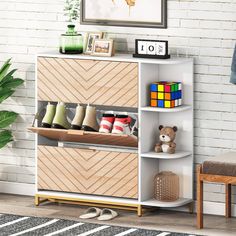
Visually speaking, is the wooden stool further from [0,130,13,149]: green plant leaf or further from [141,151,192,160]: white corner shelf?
[0,130,13,149]: green plant leaf

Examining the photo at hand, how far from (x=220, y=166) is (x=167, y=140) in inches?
23.1

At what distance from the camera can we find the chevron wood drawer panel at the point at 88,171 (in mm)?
6727

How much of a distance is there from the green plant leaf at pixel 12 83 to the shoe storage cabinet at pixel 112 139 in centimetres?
26

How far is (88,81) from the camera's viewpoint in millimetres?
6773

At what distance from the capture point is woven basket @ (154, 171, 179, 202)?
22.1ft

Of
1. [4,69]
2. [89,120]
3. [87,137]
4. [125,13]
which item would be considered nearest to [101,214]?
[87,137]

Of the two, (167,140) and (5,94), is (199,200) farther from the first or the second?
(5,94)

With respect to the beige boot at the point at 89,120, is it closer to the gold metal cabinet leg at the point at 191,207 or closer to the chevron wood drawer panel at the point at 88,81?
the chevron wood drawer panel at the point at 88,81

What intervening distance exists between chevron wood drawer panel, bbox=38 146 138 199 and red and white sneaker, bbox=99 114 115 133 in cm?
16

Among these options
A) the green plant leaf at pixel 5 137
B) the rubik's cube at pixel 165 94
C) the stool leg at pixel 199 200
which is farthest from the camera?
the green plant leaf at pixel 5 137

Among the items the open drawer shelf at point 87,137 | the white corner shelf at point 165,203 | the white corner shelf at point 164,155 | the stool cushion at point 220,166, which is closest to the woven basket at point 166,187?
the white corner shelf at point 165,203

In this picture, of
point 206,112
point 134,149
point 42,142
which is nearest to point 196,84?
point 206,112

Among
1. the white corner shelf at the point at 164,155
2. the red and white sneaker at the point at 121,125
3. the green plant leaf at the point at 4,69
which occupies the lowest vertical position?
the white corner shelf at the point at 164,155

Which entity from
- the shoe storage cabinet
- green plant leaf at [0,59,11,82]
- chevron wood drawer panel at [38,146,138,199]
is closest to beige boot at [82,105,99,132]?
the shoe storage cabinet
